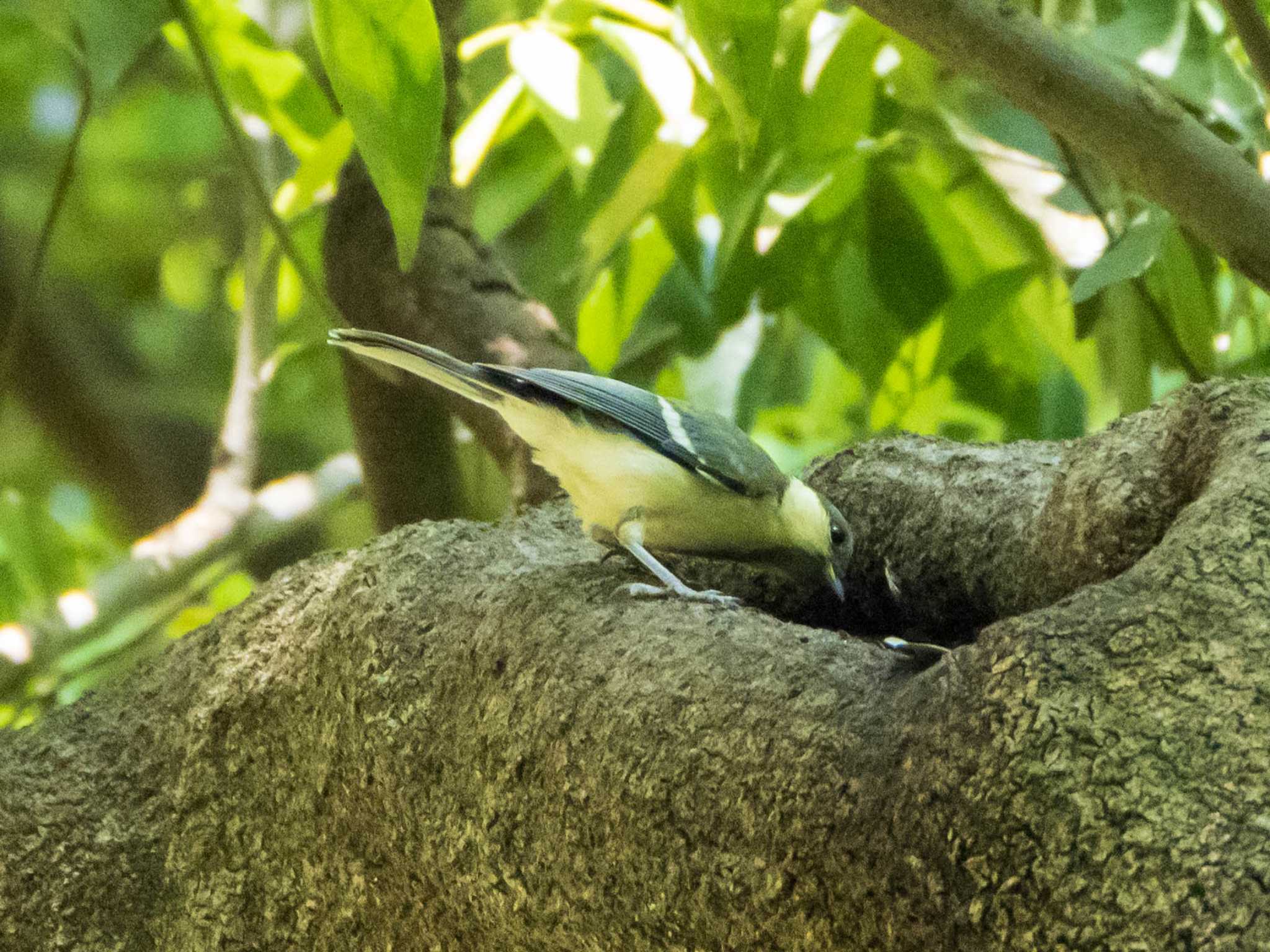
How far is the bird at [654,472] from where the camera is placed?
1.52m

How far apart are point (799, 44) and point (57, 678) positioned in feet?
4.75

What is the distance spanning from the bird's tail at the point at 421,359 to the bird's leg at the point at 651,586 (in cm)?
25

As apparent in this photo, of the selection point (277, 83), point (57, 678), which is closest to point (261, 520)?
point (57, 678)

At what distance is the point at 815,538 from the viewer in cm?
151

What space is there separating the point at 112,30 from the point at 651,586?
98 cm

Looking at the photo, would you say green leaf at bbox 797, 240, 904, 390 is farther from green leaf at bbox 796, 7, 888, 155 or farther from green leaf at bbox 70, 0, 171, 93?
green leaf at bbox 70, 0, 171, 93

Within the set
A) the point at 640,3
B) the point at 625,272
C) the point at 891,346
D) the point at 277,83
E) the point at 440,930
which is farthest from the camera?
the point at 625,272

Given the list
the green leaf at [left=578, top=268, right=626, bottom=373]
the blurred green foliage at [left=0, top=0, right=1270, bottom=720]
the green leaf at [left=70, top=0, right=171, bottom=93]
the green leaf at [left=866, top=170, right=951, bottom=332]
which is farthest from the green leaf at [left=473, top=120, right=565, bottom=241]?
the green leaf at [left=70, top=0, right=171, bottom=93]

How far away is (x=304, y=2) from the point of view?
8.05 ft

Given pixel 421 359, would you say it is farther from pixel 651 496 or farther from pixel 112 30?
pixel 112 30

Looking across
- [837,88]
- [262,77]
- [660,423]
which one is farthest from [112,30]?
[837,88]

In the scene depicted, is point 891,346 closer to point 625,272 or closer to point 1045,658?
point 625,272

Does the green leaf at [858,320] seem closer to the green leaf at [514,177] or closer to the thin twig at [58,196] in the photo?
the green leaf at [514,177]

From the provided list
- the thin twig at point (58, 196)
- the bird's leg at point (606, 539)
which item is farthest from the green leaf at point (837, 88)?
the thin twig at point (58, 196)
